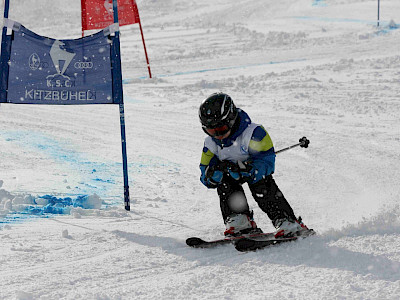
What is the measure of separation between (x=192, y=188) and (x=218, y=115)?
2931mm

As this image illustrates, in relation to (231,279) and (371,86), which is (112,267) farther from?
(371,86)

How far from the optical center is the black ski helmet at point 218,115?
14.3 ft

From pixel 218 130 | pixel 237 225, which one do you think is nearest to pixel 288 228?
pixel 237 225

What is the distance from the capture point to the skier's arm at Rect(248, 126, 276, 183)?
4.42 meters

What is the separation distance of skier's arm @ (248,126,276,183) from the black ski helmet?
241 mm

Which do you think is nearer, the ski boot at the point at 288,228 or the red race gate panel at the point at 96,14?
the ski boot at the point at 288,228

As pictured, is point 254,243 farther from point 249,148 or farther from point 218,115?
point 218,115

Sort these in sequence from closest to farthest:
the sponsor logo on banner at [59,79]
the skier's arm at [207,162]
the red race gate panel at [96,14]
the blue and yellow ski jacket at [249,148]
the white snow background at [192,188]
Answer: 1. the white snow background at [192,188]
2. the blue and yellow ski jacket at [249,148]
3. the skier's arm at [207,162]
4. the sponsor logo on banner at [59,79]
5. the red race gate panel at [96,14]

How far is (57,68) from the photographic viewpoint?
5418 millimetres

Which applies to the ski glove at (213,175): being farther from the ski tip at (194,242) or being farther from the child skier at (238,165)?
the ski tip at (194,242)

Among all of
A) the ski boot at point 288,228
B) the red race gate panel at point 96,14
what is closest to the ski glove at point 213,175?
the ski boot at point 288,228

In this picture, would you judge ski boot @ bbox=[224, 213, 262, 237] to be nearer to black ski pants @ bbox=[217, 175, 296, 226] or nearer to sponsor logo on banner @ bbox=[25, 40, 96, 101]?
black ski pants @ bbox=[217, 175, 296, 226]

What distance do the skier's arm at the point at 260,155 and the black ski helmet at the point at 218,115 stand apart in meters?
0.24

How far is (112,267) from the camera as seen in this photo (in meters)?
4.20
